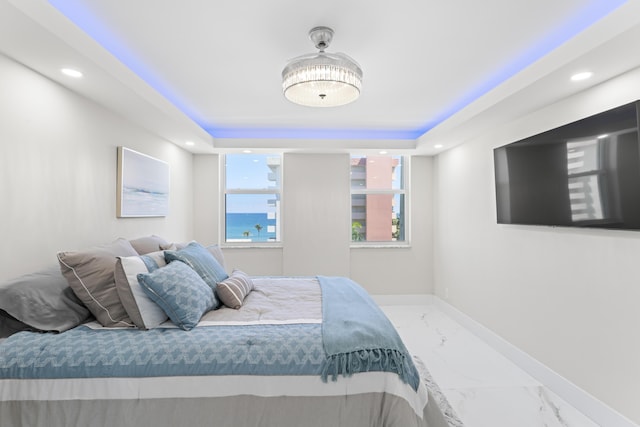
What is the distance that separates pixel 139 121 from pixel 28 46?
1.39m

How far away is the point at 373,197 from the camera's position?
16.9 feet

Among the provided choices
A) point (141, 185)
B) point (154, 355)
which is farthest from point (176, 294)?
point (141, 185)

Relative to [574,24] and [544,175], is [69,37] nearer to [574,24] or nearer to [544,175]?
[574,24]

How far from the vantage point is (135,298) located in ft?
5.90

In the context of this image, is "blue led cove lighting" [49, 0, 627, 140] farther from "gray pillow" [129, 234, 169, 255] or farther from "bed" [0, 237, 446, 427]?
"bed" [0, 237, 446, 427]

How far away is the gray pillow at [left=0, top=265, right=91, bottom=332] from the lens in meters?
1.62

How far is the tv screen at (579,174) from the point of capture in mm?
1943

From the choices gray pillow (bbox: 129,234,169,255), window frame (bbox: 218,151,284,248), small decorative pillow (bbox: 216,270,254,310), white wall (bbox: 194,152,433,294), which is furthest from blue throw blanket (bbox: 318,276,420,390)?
window frame (bbox: 218,151,284,248)

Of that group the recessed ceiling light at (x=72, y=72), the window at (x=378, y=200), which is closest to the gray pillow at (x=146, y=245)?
the recessed ceiling light at (x=72, y=72)

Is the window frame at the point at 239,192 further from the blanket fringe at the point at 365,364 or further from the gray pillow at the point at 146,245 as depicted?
the blanket fringe at the point at 365,364

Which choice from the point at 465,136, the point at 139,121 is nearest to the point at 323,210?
the point at 465,136

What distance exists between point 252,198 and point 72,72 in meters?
3.11

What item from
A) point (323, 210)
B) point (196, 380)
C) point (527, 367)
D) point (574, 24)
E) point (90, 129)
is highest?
point (574, 24)

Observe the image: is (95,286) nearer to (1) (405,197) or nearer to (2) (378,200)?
(2) (378,200)
